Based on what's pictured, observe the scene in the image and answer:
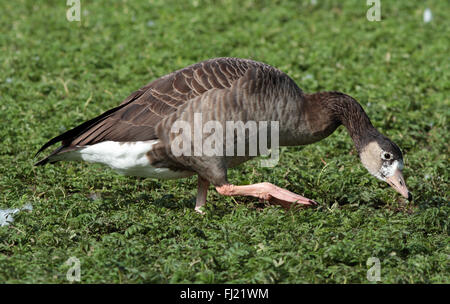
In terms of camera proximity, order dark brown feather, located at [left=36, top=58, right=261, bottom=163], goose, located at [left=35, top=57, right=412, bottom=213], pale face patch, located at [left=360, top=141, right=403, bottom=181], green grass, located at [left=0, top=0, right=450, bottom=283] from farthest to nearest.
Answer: pale face patch, located at [left=360, top=141, right=403, bottom=181] → dark brown feather, located at [left=36, top=58, right=261, bottom=163] → goose, located at [left=35, top=57, right=412, bottom=213] → green grass, located at [left=0, top=0, right=450, bottom=283]

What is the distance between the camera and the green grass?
5164 mm

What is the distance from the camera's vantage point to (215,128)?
6.05 meters

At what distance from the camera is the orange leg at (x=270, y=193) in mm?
6242

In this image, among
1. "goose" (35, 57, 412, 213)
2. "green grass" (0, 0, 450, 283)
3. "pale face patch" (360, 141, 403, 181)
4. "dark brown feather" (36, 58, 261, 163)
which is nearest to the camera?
"green grass" (0, 0, 450, 283)

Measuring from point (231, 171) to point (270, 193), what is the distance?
1.25 metres

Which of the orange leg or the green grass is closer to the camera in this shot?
the green grass

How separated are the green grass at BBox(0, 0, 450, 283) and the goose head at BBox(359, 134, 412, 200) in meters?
0.34

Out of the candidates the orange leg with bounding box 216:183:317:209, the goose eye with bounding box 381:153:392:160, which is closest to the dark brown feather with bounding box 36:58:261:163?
the orange leg with bounding box 216:183:317:209

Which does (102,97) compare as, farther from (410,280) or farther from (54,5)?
(410,280)

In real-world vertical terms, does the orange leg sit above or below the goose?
below

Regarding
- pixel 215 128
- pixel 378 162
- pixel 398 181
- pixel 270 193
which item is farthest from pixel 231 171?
pixel 398 181

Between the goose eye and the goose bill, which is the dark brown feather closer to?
the goose eye

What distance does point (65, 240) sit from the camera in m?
5.59

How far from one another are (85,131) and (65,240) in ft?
4.29
